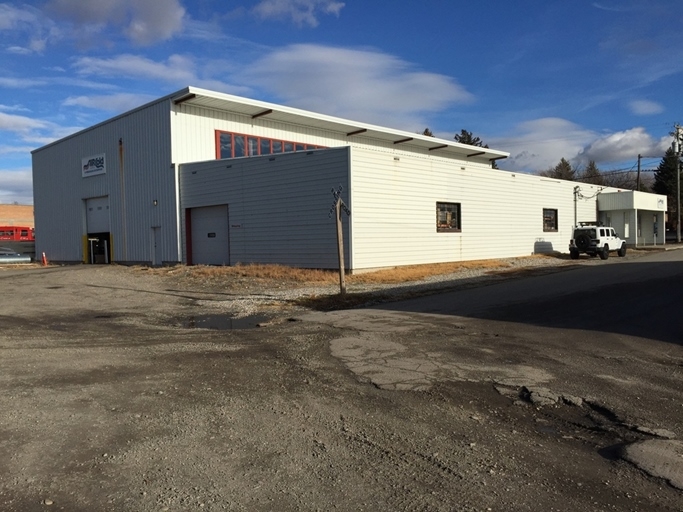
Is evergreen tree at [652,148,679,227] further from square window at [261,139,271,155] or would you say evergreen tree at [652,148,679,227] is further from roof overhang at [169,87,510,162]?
square window at [261,139,271,155]

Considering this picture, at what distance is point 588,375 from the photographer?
7.15 m

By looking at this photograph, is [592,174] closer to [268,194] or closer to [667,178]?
[667,178]

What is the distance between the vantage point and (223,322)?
1262 cm

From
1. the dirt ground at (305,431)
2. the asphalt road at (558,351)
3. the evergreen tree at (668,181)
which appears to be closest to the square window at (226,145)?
the asphalt road at (558,351)

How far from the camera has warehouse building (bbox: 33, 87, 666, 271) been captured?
2412 cm

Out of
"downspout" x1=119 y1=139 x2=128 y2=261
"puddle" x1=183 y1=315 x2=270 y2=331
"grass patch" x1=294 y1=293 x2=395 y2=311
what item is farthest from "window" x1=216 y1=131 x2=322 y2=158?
"puddle" x1=183 y1=315 x2=270 y2=331

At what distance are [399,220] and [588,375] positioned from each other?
61.0ft

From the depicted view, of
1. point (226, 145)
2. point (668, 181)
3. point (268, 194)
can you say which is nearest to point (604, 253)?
point (268, 194)

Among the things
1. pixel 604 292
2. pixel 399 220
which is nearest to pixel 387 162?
pixel 399 220

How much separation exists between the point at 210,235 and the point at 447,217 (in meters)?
12.2

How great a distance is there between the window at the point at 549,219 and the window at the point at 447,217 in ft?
34.2

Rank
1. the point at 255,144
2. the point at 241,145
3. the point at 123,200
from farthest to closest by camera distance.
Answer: the point at 123,200 < the point at 255,144 < the point at 241,145

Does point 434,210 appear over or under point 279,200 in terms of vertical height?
under

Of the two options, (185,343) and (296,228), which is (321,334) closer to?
(185,343)
